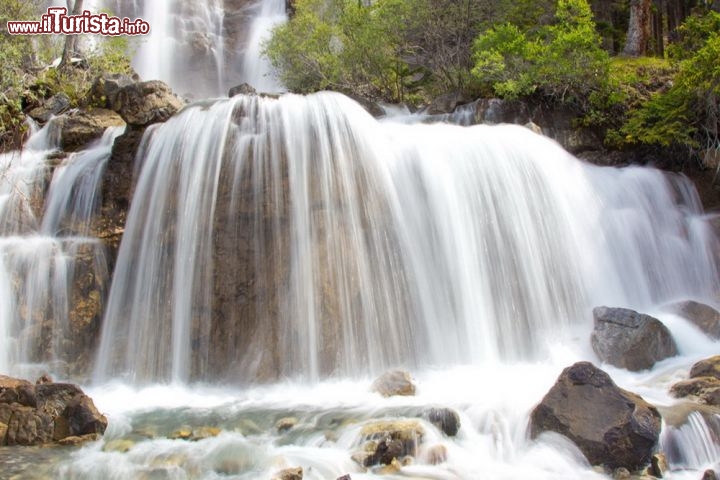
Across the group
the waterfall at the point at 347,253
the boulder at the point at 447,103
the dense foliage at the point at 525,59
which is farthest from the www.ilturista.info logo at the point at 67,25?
the boulder at the point at 447,103

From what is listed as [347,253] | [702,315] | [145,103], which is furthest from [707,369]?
[145,103]

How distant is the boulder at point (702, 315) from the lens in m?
10.4

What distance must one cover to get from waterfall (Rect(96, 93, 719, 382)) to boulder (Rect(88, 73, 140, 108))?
3.80 meters

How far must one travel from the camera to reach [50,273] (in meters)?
11.3

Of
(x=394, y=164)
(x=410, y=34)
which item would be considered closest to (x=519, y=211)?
(x=394, y=164)

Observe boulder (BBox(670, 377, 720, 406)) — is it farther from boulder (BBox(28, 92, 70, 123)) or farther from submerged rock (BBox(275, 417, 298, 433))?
Answer: boulder (BBox(28, 92, 70, 123))

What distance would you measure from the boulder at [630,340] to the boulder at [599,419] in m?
2.73

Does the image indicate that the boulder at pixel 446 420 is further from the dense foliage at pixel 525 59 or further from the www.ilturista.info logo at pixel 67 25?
the www.ilturista.info logo at pixel 67 25

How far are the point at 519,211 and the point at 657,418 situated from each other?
228 inches

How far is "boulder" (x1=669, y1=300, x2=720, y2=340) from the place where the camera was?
1037 cm

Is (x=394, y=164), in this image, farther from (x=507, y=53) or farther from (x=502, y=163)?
(x=507, y=53)

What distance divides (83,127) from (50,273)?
18.6 feet

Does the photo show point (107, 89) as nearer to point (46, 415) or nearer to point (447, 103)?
point (447, 103)

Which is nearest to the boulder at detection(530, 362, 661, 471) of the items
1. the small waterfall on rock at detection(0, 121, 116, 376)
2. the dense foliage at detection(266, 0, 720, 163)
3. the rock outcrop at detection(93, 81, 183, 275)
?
the small waterfall on rock at detection(0, 121, 116, 376)
